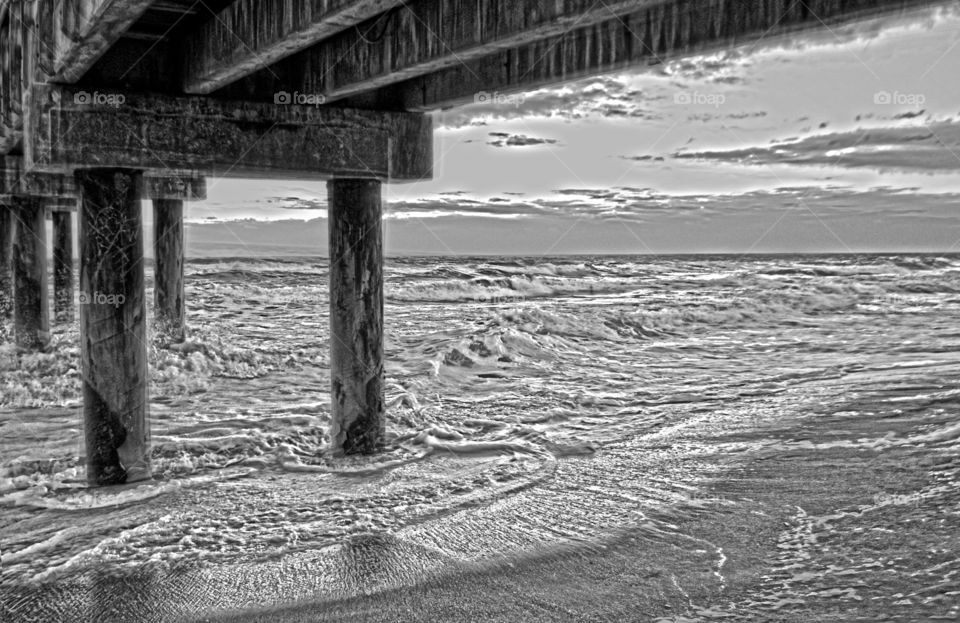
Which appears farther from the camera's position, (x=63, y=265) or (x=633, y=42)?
(x=63, y=265)

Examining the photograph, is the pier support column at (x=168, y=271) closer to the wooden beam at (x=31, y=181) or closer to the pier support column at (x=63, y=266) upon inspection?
the wooden beam at (x=31, y=181)

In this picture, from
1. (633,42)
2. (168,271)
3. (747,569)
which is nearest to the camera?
(747,569)

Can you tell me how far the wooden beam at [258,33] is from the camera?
4.03 m

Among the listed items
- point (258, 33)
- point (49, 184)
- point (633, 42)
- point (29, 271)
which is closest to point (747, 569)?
point (633, 42)

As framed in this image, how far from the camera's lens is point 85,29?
14.4 feet

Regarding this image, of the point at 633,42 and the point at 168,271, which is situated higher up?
the point at 633,42

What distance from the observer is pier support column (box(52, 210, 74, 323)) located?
16.8 metres

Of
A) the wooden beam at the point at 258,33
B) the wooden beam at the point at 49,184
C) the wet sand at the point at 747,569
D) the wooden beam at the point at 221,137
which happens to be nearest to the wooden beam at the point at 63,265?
the wooden beam at the point at 49,184

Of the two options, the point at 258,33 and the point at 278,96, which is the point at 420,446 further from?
the point at 258,33

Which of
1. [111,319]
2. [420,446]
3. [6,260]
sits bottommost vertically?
[420,446]

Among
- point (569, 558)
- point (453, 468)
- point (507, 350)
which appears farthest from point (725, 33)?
point (507, 350)

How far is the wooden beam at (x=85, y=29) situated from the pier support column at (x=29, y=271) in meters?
8.50

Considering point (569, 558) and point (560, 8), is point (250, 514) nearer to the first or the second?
point (569, 558)

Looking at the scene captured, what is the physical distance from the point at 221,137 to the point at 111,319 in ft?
5.24
